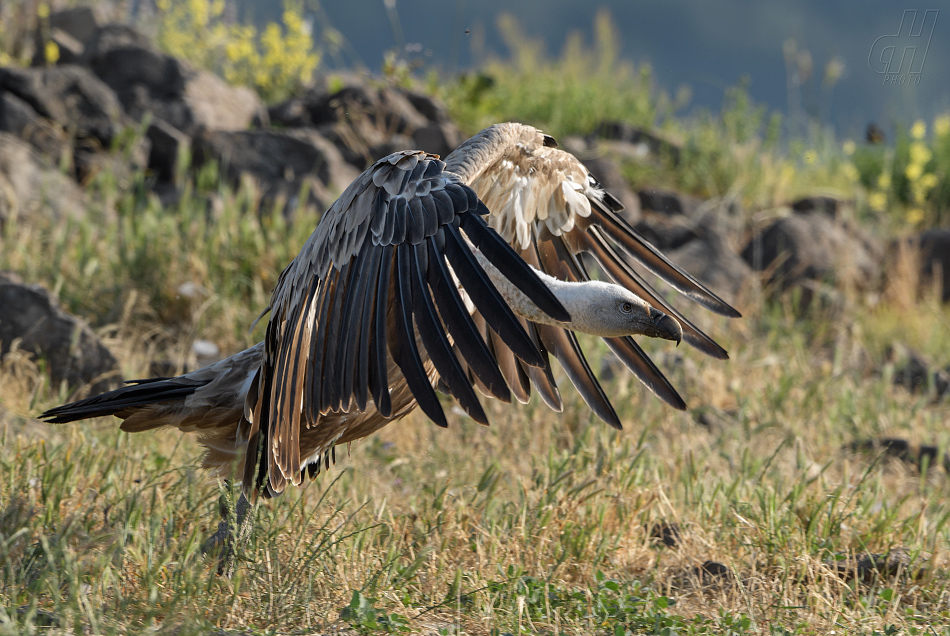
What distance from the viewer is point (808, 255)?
8320 millimetres

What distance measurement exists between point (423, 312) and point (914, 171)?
910 centimetres

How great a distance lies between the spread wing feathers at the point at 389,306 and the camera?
2.43 m

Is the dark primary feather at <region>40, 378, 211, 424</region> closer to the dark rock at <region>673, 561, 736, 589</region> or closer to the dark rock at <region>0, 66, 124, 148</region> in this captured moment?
the dark rock at <region>673, 561, 736, 589</region>

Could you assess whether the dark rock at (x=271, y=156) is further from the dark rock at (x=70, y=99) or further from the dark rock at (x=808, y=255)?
the dark rock at (x=808, y=255)

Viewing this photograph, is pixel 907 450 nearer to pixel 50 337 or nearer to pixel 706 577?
pixel 706 577

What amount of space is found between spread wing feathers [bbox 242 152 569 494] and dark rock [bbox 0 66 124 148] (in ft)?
17.4

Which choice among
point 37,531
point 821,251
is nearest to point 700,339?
point 37,531

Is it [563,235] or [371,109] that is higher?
[371,109]

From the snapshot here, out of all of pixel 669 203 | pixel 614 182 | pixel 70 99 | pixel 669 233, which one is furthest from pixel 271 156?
pixel 669 203

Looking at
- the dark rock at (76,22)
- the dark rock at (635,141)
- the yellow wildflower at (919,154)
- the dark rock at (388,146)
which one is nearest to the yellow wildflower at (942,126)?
the yellow wildflower at (919,154)

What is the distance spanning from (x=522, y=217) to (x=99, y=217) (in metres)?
4.21

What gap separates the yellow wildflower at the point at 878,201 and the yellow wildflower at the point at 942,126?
133cm

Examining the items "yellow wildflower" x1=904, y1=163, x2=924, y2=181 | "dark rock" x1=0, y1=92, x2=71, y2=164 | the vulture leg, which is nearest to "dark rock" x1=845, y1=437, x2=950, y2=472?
the vulture leg

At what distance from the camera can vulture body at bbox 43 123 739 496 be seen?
2.51 metres
